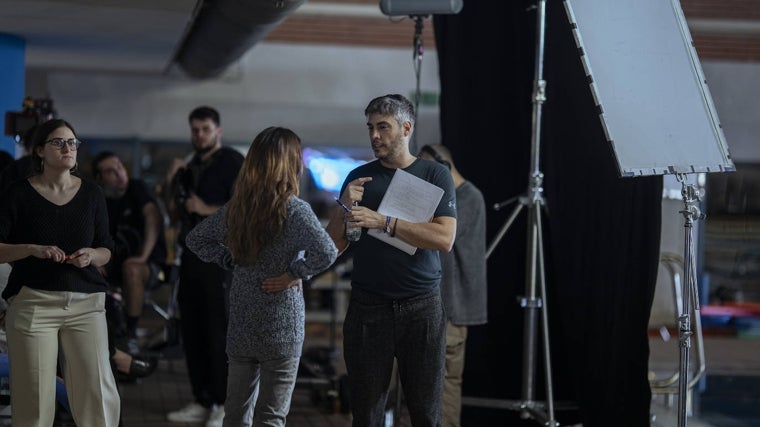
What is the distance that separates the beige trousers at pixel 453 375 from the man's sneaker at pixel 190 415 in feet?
5.24

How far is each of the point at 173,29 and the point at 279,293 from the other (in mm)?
4596

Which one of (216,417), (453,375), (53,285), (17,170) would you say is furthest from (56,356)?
(453,375)

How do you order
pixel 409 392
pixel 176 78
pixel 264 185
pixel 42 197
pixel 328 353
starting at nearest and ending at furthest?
pixel 264 185
pixel 409 392
pixel 42 197
pixel 328 353
pixel 176 78

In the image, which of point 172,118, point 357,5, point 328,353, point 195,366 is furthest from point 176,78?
point 195,366

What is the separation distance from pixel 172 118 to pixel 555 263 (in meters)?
7.30

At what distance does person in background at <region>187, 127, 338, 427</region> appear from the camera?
3457 mm

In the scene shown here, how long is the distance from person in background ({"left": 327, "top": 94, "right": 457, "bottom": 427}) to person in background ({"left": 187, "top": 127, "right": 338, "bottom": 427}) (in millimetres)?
195

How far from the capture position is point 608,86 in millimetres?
4070

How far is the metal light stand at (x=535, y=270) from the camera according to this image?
15.7ft

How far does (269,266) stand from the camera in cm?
351

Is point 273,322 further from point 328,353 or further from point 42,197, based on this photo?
Result: point 328,353

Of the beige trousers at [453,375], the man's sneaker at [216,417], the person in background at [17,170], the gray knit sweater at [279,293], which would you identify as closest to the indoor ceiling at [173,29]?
the person in background at [17,170]

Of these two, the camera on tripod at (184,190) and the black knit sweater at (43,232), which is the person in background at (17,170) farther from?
the black knit sweater at (43,232)

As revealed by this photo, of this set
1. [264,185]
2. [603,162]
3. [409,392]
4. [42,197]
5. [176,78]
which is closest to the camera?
[264,185]
